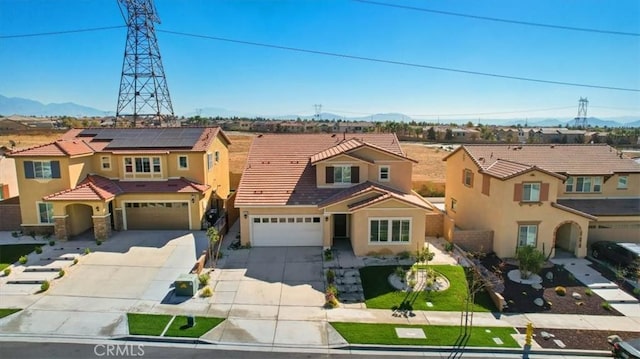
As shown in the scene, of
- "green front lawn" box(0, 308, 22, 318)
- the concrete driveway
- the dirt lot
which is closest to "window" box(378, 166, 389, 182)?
the concrete driveway

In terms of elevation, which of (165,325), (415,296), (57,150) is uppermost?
(57,150)

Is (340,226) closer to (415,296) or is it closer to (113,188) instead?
(415,296)

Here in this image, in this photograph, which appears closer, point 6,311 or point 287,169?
point 6,311

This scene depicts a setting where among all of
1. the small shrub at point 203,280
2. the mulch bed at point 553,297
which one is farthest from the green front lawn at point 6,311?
the mulch bed at point 553,297

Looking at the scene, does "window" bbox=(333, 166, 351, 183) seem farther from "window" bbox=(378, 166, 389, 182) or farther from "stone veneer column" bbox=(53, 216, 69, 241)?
"stone veneer column" bbox=(53, 216, 69, 241)

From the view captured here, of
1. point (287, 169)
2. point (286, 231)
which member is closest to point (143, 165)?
point (287, 169)

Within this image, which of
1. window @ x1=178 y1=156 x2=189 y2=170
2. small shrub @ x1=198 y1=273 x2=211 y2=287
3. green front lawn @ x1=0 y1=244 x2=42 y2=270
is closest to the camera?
small shrub @ x1=198 y1=273 x2=211 y2=287
